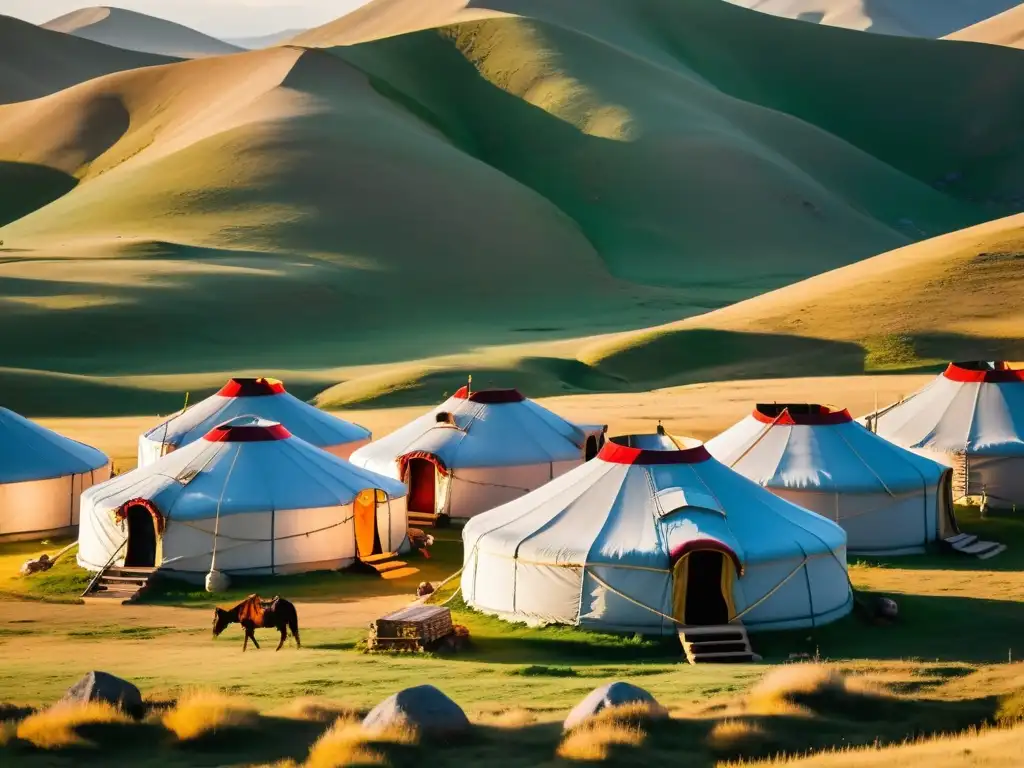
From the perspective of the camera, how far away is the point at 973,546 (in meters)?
27.5

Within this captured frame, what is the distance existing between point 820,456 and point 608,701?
1409cm

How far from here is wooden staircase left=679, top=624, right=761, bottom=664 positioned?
64.7 feet

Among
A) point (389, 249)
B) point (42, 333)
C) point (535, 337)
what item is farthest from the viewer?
point (389, 249)

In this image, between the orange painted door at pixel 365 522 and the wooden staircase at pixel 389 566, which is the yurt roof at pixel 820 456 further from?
the orange painted door at pixel 365 522

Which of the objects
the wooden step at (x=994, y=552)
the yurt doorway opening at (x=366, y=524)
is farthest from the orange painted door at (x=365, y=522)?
the wooden step at (x=994, y=552)

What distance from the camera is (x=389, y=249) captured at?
102 meters

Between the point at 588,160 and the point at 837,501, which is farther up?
the point at 588,160

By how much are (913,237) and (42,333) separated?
9011cm

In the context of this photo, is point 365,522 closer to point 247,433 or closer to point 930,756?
point 247,433

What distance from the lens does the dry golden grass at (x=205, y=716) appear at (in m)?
14.4

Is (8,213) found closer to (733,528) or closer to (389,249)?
(389,249)

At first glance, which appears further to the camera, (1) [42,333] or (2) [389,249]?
(2) [389,249]

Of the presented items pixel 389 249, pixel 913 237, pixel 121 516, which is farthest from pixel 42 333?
pixel 913 237

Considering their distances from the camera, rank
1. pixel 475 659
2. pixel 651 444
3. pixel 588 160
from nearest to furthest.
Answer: pixel 475 659, pixel 651 444, pixel 588 160
